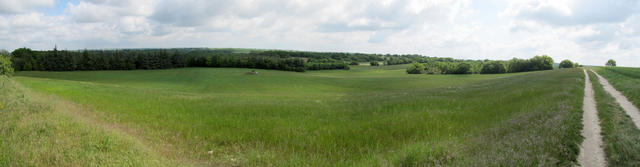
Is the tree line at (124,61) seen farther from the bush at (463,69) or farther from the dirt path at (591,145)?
the dirt path at (591,145)

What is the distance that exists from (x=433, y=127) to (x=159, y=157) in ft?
24.6

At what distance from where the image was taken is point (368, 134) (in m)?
8.40

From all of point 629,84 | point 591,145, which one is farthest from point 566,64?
point 591,145

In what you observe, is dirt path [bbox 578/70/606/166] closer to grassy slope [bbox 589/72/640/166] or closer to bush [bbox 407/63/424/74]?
grassy slope [bbox 589/72/640/166]

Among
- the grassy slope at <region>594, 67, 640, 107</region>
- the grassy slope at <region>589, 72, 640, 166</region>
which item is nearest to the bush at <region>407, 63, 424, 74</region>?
the grassy slope at <region>594, 67, 640, 107</region>

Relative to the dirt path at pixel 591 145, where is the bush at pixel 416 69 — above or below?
above

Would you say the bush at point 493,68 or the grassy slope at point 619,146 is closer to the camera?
the grassy slope at point 619,146

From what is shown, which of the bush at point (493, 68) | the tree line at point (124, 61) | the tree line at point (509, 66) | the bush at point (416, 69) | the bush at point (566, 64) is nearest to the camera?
the tree line at point (124, 61)

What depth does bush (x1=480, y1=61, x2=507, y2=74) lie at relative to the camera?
10043 cm

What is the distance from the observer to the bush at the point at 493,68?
329 feet

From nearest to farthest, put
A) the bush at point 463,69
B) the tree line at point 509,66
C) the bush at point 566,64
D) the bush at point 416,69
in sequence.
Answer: the tree line at point 509,66 < the bush at point 463,69 < the bush at point 416,69 < the bush at point 566,64

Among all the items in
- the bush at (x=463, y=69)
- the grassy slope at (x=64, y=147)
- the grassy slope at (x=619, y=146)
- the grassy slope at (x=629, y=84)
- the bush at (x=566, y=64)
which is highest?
the bush at (x=566, y=64)

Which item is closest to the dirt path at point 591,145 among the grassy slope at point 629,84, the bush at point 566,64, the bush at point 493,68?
the grassy slope at point 629,84

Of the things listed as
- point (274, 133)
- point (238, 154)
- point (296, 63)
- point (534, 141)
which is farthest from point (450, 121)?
point (296, 63)
